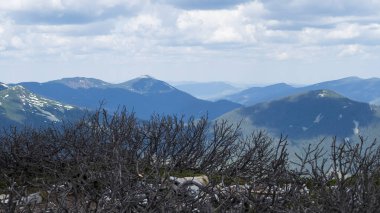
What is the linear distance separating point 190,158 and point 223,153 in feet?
5.31

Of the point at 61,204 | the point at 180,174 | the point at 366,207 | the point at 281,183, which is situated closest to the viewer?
the point at 61,204

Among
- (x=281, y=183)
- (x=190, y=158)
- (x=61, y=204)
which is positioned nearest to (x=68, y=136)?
(x=190, y=158)

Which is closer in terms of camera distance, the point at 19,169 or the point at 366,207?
the point at 366,207

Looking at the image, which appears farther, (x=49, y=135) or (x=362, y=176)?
(x=49, y=135)

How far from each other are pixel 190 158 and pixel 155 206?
14516 mm

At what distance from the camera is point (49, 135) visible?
2730 centimetres

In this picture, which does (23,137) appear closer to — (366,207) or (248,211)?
(248,211)

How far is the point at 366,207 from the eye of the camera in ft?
37.7

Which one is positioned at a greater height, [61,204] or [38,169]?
[61,204]

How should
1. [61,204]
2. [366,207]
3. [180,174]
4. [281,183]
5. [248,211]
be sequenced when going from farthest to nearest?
[180,174] → [281,183] → [248,211] → [366,207] → [61,204]

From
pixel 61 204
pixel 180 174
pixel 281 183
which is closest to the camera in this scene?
pixel 61 204

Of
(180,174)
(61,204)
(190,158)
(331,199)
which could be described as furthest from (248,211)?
(190,158)

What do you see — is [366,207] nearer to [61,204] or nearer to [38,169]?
[61,204]

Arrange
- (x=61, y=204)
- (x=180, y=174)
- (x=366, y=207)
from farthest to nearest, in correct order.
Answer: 1. (x=180, y=174)
2. (x=366, y=207)
3. (x=61, y=204)
